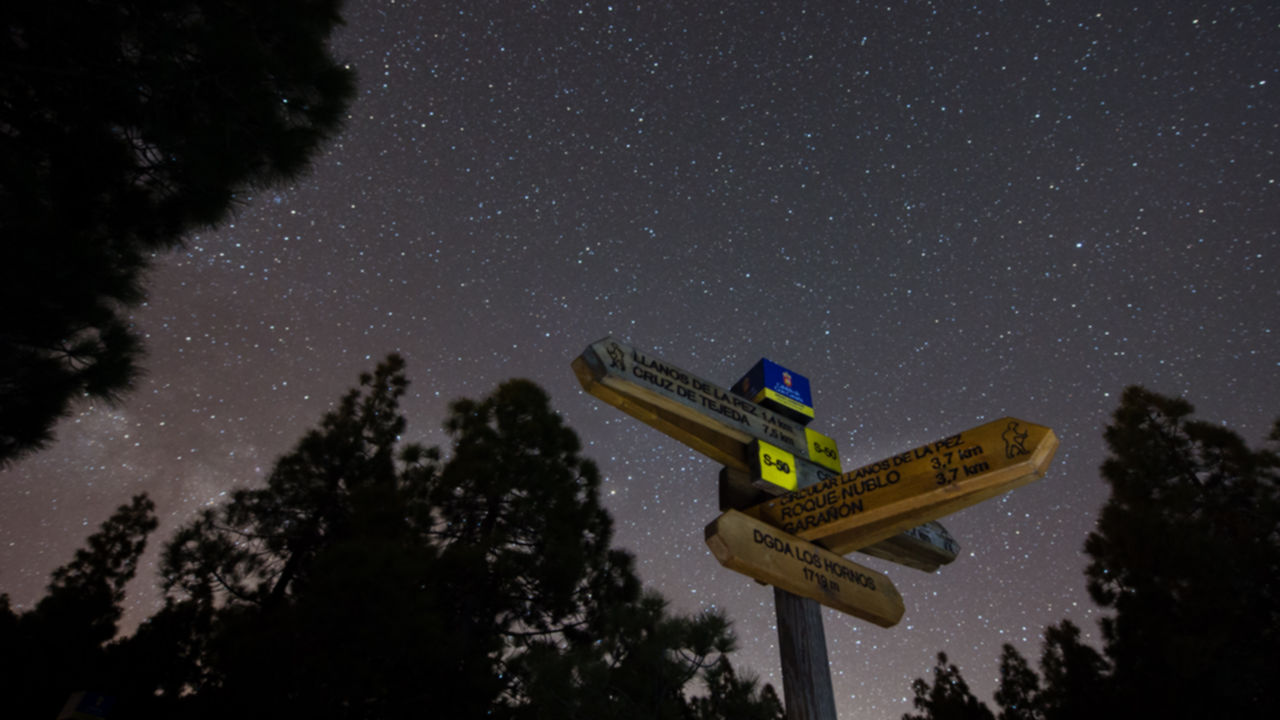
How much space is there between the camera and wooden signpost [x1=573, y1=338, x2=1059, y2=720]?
12.0 feet

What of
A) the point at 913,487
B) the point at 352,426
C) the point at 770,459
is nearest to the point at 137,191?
the point at 770,459

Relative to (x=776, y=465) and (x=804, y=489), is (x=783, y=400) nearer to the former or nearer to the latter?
(x=776, y=465)

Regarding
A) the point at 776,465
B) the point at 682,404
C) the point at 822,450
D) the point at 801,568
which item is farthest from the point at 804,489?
the point at 682,404

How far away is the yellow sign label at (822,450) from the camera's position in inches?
188

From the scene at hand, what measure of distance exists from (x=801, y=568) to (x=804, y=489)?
0.57 m

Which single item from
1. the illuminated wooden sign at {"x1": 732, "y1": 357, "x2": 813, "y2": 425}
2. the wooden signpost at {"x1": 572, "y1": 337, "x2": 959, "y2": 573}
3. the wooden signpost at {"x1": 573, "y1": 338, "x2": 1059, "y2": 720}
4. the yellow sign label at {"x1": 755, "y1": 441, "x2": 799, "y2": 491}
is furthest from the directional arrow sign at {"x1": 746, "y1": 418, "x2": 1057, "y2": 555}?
the illuminated wooden sign at {"x1": 732, "y1": 357, "x2": 813, "y2": 425}

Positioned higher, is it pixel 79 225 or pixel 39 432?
pixel 79 225

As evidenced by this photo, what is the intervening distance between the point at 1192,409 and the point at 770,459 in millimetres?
11892

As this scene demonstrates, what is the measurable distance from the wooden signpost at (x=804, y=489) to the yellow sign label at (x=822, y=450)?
3 centimetres

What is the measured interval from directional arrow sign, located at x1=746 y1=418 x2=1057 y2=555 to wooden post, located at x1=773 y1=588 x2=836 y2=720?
0.50 m

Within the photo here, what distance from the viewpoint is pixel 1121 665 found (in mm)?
10188

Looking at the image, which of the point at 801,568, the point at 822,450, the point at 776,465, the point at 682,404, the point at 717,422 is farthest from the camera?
the point at 822,450

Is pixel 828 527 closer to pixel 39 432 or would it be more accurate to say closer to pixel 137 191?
pixel 39 432

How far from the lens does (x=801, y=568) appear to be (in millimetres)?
3916
